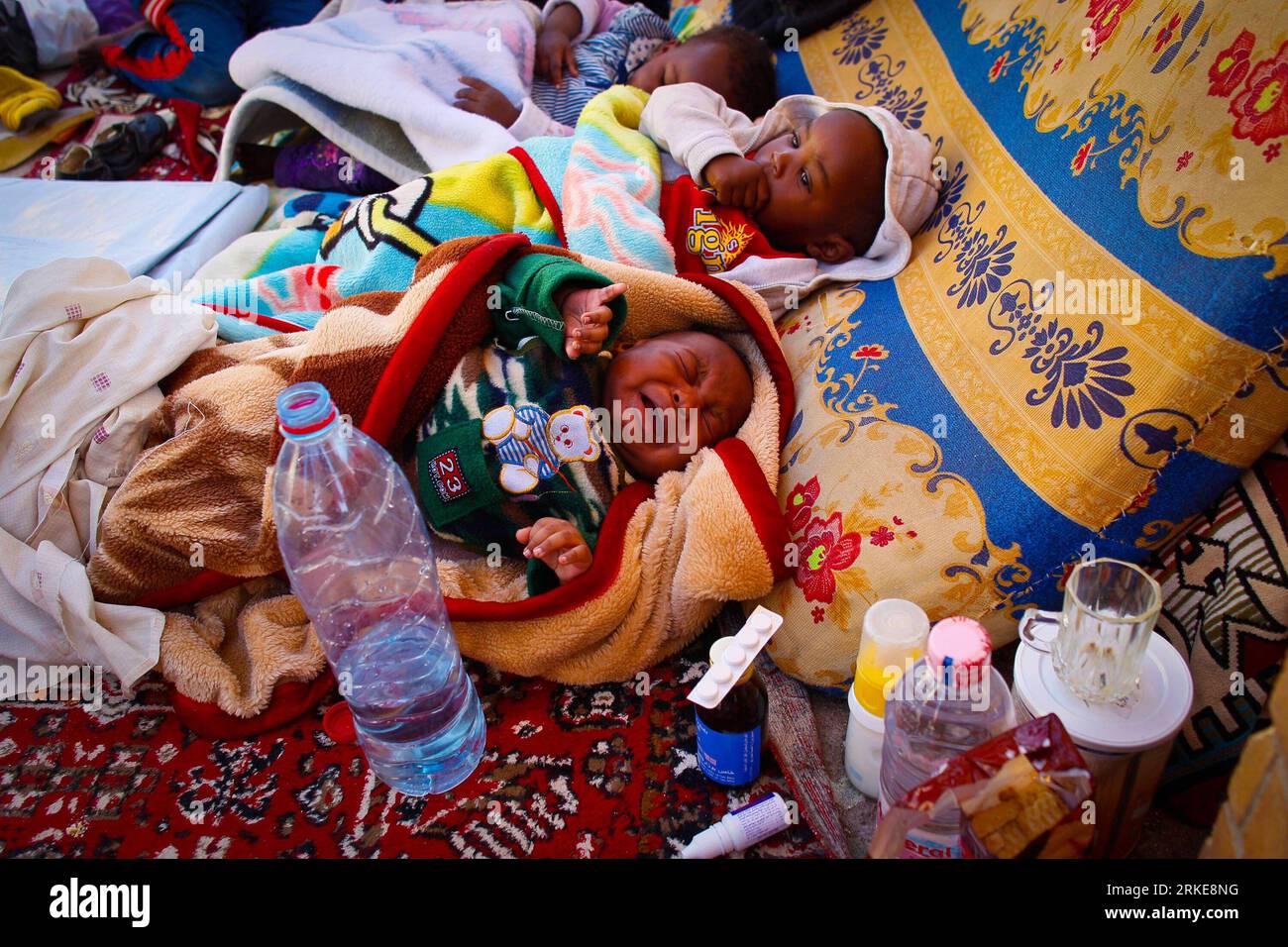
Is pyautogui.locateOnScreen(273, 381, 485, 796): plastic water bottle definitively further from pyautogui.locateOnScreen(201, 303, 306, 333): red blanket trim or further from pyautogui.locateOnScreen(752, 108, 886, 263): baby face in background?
pyautogui.locateOnScreen(752, 108, 886, 263): baby face in background

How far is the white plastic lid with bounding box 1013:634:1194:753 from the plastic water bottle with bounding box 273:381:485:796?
68 cm

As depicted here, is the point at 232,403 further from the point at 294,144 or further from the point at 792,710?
the point at 294,144

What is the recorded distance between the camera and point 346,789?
1.06 metres

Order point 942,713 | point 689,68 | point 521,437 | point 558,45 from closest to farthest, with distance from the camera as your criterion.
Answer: point 942,713 → point 521,437 → point 689,68 → point 558,45

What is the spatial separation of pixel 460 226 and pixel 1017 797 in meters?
1.29

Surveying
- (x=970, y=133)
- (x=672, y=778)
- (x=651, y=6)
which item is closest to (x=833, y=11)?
(x=970, y=133)

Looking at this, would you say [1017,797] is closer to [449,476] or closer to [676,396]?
[676,396]

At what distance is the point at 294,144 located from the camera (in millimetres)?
2074

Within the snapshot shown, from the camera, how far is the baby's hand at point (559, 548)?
1144mm

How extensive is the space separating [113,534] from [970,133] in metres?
1.40

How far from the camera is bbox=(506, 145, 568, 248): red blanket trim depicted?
1590 millimetres

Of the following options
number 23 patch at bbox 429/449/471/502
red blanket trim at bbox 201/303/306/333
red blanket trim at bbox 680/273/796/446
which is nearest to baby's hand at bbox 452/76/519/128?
red blanket trim at bbox 201/303/306/333

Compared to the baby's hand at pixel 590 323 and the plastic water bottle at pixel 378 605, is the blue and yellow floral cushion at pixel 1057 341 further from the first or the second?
the plastic water bottle at pixel 378 605

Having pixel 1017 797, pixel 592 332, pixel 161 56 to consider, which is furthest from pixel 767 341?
pixel 161 56
